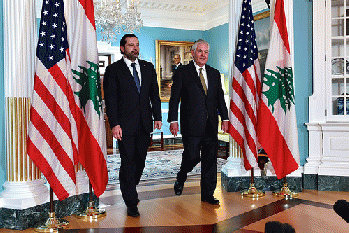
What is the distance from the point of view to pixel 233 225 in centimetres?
331

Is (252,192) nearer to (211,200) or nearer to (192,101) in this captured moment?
(211,200)

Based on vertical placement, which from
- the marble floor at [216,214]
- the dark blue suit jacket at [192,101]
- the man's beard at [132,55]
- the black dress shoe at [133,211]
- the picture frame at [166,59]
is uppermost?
the picture frame at [166,59]

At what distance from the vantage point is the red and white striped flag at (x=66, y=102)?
10.5 feet

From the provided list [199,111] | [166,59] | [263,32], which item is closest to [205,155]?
[199,111]

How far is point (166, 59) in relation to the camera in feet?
34.0

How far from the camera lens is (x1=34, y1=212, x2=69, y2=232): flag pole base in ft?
10.5

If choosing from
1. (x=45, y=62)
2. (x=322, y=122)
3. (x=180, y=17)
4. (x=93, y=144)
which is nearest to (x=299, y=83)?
(x=322, y=122)

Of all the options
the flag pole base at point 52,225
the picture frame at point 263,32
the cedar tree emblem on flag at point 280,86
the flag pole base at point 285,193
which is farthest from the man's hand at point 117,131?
the picture frame at point 263,32

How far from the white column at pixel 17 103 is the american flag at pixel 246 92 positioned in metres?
2.31

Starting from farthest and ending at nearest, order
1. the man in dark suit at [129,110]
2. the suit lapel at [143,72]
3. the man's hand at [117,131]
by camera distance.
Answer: the suit lapel at [143,72]
the man in dark suit at [129,110]
the man's hand at [117,131]

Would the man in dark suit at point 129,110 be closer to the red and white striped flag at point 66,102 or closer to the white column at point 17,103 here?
the red and white striped flag at point 66,102

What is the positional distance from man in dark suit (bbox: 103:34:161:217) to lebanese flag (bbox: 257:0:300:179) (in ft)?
4.77

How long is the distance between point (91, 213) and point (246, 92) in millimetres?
2201

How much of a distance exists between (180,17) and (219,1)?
1.28 m
